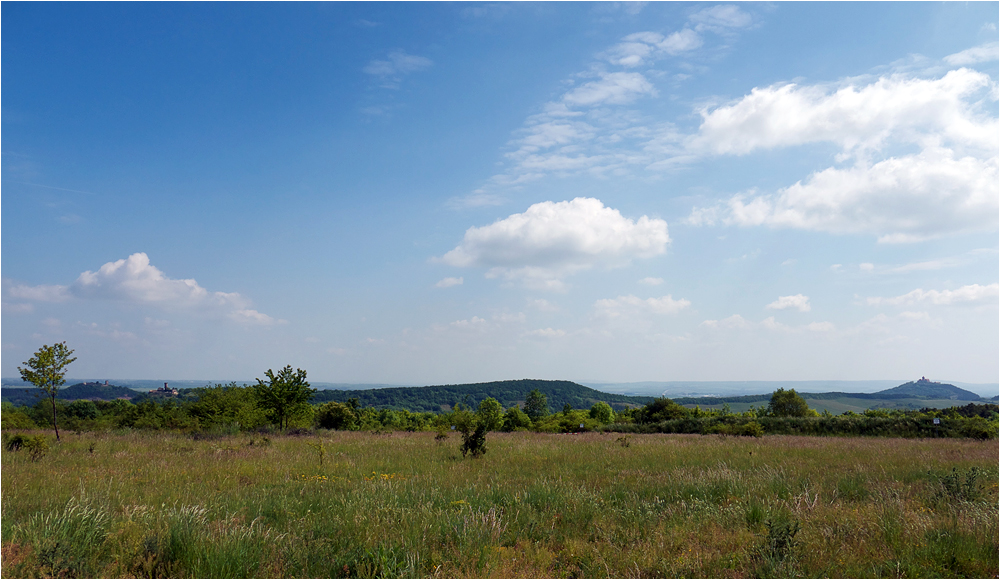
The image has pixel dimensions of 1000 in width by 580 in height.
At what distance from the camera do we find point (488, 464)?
551 inches

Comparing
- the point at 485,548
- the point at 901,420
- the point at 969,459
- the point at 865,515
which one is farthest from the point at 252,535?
the point at 901,420

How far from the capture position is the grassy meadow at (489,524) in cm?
511

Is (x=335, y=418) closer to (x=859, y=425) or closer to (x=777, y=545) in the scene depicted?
(x=859, y=425)

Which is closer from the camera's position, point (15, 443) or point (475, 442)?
point (15, 443)

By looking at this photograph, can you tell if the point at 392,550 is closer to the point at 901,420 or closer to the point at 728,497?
the point at 728,497

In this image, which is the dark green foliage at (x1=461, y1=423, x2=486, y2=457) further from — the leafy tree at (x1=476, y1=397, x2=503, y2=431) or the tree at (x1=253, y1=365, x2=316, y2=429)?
the tree at (x1=253, y1=365, x2=316, y2=429)

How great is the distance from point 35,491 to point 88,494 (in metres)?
1.40

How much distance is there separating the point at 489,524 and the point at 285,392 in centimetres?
2551

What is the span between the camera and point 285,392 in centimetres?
2838

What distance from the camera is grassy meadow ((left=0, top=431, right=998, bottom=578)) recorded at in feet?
16.8

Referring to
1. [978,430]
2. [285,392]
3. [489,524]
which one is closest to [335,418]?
[285,392]

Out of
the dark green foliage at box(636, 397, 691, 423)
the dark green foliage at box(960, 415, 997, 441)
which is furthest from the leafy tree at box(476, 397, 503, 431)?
the dark green foliage at box(960, 415, 997, 441)

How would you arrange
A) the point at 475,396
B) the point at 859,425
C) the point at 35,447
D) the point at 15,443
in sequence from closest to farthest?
the point at 35,447, the point at 15,443, the point at 859,425, the point at 475,396

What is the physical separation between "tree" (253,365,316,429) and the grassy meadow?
638 inches
